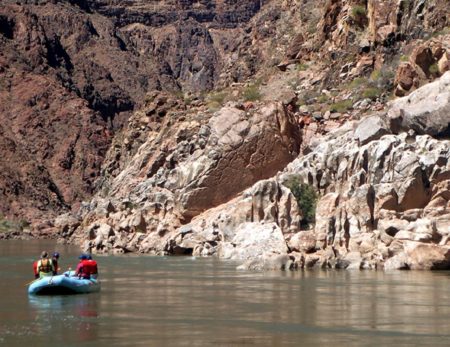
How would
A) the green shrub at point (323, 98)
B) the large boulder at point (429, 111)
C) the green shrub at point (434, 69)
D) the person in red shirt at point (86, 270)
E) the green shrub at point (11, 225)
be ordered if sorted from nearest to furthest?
the person in red shirt at point (86, 270) → the large boulder at point (429, 111) → the green shrub at point (434, 69) → the green shrub at point (323, 98) → the green shrub at point (11, 225)

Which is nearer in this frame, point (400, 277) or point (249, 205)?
point (400, 277)

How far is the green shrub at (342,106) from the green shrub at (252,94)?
14005 millimetres

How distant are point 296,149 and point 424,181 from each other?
2829 centimetres

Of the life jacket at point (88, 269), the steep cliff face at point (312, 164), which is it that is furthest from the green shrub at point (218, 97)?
the life jacket at point (88, 269)

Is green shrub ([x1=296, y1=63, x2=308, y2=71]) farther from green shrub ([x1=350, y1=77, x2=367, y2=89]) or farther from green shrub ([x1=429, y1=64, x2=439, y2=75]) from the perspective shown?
green shrub ([x1=429, y1=64, x2=439, y2=75])

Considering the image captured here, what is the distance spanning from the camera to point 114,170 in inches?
5901

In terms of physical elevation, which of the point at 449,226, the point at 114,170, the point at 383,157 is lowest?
the point at 449,226

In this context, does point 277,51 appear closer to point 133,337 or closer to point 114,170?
point 114,170

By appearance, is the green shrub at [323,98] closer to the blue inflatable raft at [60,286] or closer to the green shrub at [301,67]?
the green shrub at [301,67]

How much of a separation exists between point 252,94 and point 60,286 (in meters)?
71.5

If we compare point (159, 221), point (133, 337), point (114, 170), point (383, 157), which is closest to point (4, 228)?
point (114, 170)

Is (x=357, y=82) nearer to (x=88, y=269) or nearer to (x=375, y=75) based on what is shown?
(x=375, y=75)

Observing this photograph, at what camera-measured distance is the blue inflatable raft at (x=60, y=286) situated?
133ft

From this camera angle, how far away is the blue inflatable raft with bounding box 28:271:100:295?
133 ft
